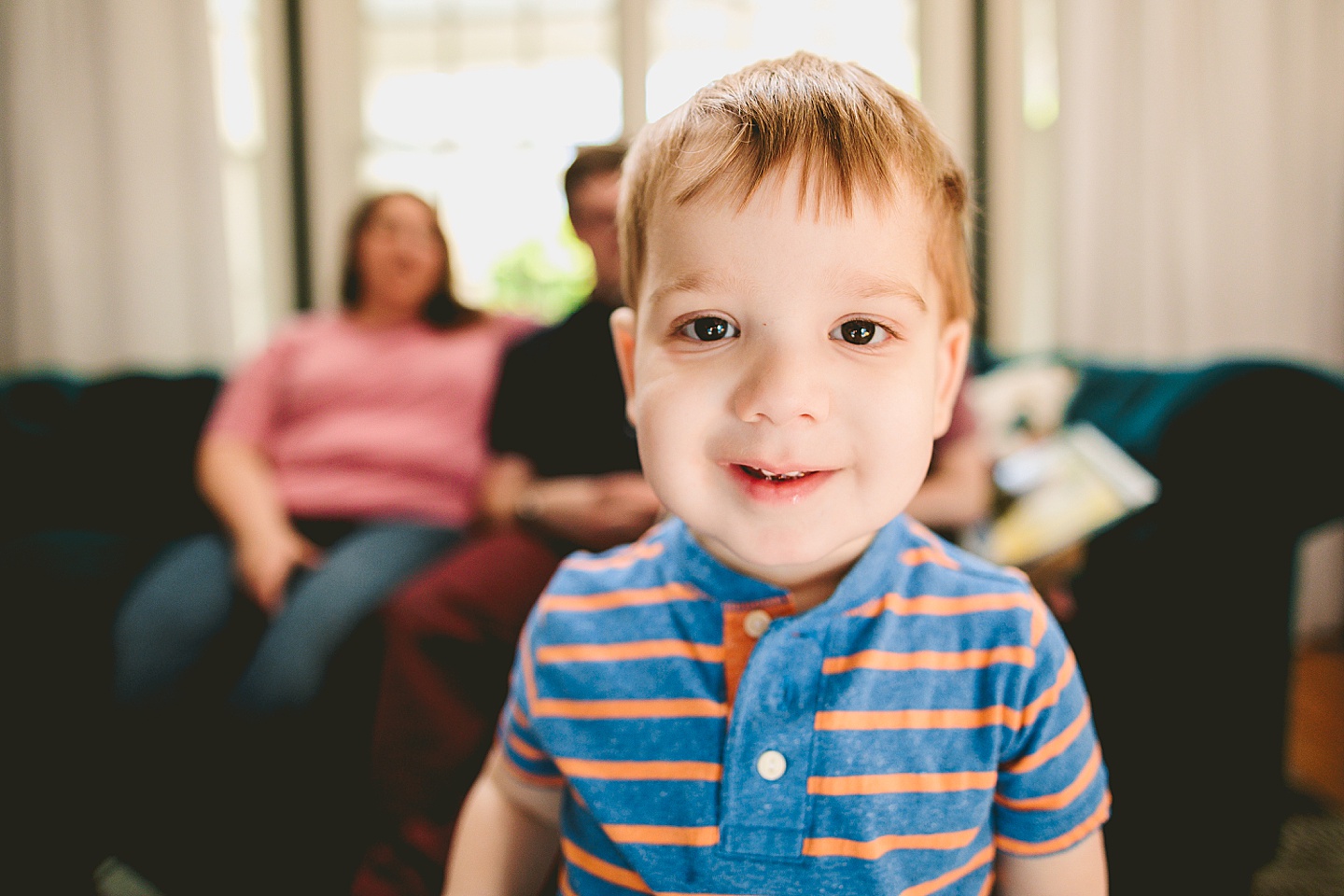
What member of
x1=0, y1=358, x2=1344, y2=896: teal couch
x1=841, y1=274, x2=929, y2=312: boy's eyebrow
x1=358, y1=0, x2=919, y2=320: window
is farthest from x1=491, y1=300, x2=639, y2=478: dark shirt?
x1=358, y1=0, x2=919, y2=320: window

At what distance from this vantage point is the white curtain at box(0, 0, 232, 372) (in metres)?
2.32

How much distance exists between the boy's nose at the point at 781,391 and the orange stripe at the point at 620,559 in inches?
7.2

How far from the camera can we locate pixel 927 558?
0.53m

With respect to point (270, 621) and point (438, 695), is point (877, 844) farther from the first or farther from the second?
point (270, 621)

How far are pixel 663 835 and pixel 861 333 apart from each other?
1.10 feet

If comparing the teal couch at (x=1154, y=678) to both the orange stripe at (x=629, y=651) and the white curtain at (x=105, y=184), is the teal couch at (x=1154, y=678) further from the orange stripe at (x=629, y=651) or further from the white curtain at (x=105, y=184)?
the white curtain at (x=105, y=184)

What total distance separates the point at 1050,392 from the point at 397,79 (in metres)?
2.38

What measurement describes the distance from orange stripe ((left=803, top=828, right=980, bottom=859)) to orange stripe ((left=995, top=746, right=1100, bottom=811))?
4 cm

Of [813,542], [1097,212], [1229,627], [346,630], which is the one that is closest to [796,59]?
[813,542]

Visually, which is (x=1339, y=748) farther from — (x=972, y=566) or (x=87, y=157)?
(x=87, y=157)

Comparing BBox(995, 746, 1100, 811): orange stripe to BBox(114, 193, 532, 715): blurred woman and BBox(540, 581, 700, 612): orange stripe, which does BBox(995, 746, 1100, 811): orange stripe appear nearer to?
BBox(540, 581, 700, 612): orange stripe

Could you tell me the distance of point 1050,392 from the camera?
1.45 m

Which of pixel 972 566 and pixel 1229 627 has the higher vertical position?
pixel 972 566

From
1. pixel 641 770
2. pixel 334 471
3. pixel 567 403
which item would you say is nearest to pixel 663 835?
pixel 641 770
